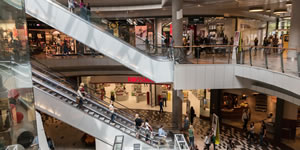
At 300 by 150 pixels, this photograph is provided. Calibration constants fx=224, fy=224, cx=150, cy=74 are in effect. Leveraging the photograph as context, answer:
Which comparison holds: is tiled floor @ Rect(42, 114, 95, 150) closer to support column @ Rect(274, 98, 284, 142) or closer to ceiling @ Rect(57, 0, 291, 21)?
ceiling @ Rect(57, 0, 291, 21)

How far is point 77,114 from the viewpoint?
9.82 m

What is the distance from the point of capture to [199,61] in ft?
34.0

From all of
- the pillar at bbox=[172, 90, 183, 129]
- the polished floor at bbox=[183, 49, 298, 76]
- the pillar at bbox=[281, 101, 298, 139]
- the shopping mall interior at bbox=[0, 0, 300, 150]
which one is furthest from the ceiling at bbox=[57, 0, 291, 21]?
the pillar at bbox=[281, 101, 298, 139]

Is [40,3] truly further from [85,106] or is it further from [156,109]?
[156,109]

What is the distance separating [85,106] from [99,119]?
961 millimetres

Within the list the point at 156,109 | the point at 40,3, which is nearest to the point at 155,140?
the point at 40,3

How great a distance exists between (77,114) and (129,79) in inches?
367

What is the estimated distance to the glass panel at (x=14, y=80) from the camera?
2.77m

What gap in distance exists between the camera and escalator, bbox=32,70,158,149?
31.1 feet

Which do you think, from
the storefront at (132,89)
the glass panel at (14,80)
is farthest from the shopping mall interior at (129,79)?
the storefront at (132,89)

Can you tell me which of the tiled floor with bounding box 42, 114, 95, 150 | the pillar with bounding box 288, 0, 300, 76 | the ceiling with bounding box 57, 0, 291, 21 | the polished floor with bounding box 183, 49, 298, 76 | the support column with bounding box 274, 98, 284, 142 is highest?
the ceiling with bounding box 57, 0, 291, 21

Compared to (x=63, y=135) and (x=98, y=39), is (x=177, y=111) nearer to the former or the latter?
(x=98, y=39)

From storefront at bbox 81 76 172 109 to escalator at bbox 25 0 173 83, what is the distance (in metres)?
8.21

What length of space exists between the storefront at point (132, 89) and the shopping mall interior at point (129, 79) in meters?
0.17
